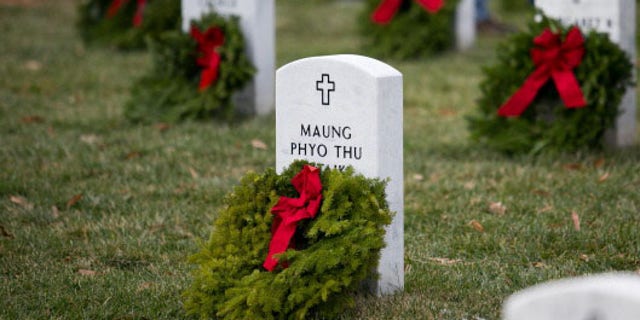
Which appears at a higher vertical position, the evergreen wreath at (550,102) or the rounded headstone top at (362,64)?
the rounded headstone top at (362,64)

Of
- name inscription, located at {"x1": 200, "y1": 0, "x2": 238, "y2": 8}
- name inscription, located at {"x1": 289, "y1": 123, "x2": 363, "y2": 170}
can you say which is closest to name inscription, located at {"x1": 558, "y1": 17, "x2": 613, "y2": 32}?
name inscription, located at {"x1": 200, "y1": 0, "x2": 238, "y2": 8}

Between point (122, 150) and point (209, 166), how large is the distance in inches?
32.0

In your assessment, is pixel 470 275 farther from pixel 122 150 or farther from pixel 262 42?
pixel 262 42

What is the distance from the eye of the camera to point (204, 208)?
5457 millimetres

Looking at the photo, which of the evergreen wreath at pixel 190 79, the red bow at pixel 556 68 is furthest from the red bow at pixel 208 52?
the red bow at pixel 556 68

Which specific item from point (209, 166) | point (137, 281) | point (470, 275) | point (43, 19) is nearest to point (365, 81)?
point (470, 275)

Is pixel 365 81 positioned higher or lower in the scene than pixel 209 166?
higher

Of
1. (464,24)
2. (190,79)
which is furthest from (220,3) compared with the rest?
(464,24)

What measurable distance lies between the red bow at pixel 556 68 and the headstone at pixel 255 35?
7.73ft

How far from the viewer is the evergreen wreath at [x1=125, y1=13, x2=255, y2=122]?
776 cm

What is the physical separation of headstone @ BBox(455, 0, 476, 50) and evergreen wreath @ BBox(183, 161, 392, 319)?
774cm

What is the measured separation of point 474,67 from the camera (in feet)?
34.4

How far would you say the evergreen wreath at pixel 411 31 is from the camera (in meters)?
11.0

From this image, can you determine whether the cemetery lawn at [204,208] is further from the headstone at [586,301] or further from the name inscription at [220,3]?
the headstone at [586,301]
